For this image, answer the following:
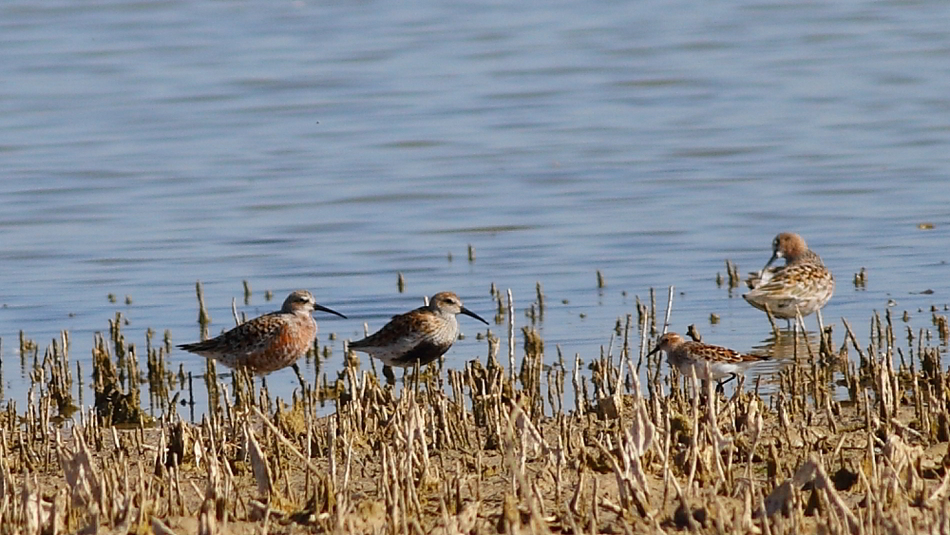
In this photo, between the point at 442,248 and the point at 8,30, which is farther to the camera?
the point at 8,30

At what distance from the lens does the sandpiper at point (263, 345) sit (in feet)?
37.0

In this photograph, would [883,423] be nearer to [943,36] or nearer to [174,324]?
[174,324]

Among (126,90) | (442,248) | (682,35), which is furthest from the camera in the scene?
(682,35)

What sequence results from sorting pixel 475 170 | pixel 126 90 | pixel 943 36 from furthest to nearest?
pixel 943 36
pixel 126 90
pixel 475 170

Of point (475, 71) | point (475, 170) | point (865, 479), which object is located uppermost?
point (475, 71)

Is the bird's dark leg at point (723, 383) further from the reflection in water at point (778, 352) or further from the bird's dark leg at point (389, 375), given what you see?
the bird's dark leg at point (389, 375)

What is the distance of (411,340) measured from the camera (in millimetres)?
11102

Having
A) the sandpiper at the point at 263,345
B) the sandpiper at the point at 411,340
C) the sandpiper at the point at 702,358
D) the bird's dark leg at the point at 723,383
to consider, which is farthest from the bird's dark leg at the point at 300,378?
the bird's dark leg at the point at 723,383

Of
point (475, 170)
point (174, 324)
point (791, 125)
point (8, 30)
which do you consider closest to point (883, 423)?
point (174, 324)

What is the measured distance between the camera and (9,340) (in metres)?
13.4

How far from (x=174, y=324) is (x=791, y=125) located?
12.7 meters

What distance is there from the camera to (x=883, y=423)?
834cm

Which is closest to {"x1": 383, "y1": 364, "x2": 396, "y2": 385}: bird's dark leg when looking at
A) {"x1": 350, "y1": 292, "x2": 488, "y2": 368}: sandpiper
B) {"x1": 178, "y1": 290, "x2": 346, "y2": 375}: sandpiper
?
{"x1": 350, "y1": 292, "x2": 488, "y2": 368}: sandpiper

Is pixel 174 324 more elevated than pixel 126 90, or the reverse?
pixel 126 90
